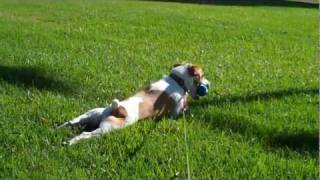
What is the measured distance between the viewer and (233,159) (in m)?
4.89

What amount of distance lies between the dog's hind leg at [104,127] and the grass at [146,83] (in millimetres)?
84

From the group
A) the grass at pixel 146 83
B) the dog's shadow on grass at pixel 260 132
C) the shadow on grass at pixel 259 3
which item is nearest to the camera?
the grass at pixel 146 83

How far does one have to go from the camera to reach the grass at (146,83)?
15.7ft

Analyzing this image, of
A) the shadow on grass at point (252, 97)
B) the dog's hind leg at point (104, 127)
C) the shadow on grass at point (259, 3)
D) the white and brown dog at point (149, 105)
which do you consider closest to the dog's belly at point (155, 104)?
the white and brown dog at point (149, 105)

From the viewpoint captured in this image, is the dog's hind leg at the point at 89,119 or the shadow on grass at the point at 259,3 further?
the shadow on grass at the point at 259,3

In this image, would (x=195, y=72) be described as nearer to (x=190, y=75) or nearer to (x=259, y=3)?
(x=190, y=75)

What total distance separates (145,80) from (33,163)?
2.87 m

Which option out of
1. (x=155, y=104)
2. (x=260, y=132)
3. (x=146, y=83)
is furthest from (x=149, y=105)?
(x=146, y=83)

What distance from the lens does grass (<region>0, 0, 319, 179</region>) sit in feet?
15.7

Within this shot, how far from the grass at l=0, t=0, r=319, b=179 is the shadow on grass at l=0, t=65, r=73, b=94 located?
0.01 meters

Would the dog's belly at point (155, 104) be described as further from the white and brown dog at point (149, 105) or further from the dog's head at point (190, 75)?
the dog's head at point (190, 75)

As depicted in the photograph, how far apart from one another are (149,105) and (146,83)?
161cm

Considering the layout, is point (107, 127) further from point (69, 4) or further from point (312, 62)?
point (69, 4)

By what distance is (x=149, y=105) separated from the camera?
576 centimetres
